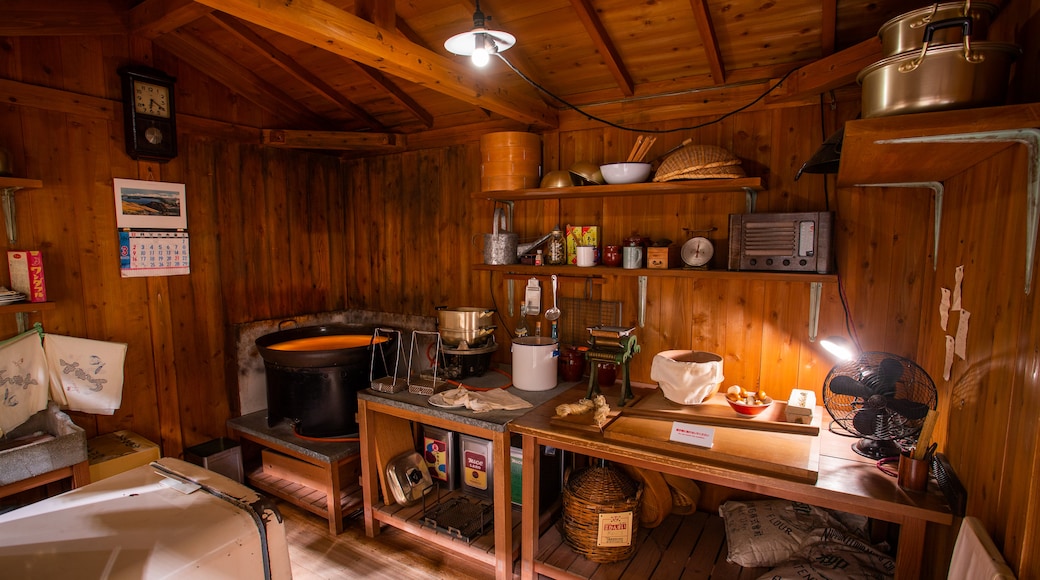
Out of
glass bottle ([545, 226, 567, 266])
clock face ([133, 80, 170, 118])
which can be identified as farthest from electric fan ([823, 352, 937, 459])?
clock face ([133, 80, 170, 118])

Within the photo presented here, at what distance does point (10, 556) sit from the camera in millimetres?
1173

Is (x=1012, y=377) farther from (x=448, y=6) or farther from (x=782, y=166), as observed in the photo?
(x=448, y=6)

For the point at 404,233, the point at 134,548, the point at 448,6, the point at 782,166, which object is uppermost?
the point at 448,6

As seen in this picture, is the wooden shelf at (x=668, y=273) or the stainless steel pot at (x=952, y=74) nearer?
the stainless steel pot at (x=952, y=74)

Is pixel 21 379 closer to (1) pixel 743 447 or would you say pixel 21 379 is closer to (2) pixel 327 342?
(2) pixel 327 342

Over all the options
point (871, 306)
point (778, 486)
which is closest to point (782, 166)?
point (871, 306)

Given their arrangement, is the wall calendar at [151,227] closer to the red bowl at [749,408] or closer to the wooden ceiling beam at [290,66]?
the wooden ceiling beam at [290,66]

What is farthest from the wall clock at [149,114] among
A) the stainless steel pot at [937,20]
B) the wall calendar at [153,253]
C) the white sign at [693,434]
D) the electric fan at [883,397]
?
the electric fan at [883,397]

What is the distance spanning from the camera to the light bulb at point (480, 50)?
75.4 inches

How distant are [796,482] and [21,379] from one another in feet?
11.4

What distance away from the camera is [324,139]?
349 cm

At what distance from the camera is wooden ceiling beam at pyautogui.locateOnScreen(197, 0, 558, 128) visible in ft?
5.79

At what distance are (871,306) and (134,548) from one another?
2693 millimetres

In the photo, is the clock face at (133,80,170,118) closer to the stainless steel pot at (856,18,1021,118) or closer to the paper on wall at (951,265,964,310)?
the stainless steel pot at (856,18,1021,118)
